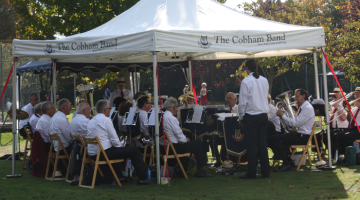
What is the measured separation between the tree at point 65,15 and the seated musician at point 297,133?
6.33 m

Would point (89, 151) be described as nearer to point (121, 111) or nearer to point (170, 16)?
point (121, 111)

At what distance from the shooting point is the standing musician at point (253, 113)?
552 centimetres

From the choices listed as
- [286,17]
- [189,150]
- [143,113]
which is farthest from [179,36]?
[286,17]

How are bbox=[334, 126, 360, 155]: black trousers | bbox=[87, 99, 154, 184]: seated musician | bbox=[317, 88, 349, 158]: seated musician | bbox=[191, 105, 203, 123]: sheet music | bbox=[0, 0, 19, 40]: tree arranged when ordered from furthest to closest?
1. bbox=[0, 0, 19, 40]: tree
2. bbox=[317, 88, 349, 158]: seated musician
3. bbox=[334, 126, 360, 155]: black trousers
4. bbox=[191, 105, 203, 123]: sheet music
5. bbox=[87, 99, 154, 184]: seated musician

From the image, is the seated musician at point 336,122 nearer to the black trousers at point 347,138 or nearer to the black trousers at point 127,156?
the black trousers at point 347,138

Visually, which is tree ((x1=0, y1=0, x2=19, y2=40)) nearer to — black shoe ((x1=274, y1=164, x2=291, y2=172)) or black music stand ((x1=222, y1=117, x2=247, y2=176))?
black music stand ((x1=222, y1=117, x2=247, y2=176))

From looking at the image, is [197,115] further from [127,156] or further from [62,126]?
[62,126]

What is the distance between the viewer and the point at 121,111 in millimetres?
6742

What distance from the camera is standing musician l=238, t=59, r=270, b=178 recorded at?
5.52 metres

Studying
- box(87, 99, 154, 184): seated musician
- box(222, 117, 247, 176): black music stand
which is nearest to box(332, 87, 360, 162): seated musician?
box(222, 117, 247, 176): black music stand

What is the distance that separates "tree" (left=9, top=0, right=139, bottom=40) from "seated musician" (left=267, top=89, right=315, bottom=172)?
20.8ft

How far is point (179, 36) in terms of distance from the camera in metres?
5.47

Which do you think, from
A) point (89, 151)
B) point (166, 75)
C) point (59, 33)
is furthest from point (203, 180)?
point (166, 75)

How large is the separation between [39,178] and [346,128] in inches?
227
